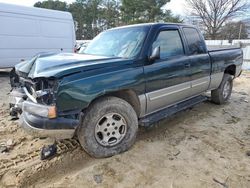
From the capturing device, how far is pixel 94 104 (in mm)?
3084

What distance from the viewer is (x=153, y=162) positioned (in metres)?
3.20

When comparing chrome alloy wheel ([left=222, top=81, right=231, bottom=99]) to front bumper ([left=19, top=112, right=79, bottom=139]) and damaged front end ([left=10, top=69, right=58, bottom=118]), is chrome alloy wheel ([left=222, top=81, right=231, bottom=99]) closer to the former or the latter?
front bumper ([left=19, top=112, right=79, bottom=139])

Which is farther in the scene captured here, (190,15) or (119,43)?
(190,15)

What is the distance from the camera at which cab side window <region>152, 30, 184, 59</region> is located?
12.7 feet

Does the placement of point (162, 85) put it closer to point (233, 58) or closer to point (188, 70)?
point (188, 70)

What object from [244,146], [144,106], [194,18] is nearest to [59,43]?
[144,106]

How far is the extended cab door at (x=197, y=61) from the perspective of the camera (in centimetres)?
447

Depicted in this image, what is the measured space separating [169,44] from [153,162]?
1.99m

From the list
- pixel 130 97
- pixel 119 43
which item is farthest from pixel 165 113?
pixel 119 43

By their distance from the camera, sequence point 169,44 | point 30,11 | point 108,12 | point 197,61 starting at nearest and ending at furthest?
point 169,44 < point 197,61 < point 30,11 < point 108,12

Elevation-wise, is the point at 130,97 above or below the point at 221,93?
above

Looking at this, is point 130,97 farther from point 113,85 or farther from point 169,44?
point 169,44

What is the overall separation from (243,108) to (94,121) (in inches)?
165

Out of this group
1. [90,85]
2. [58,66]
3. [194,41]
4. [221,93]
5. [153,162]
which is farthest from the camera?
[221,93]
